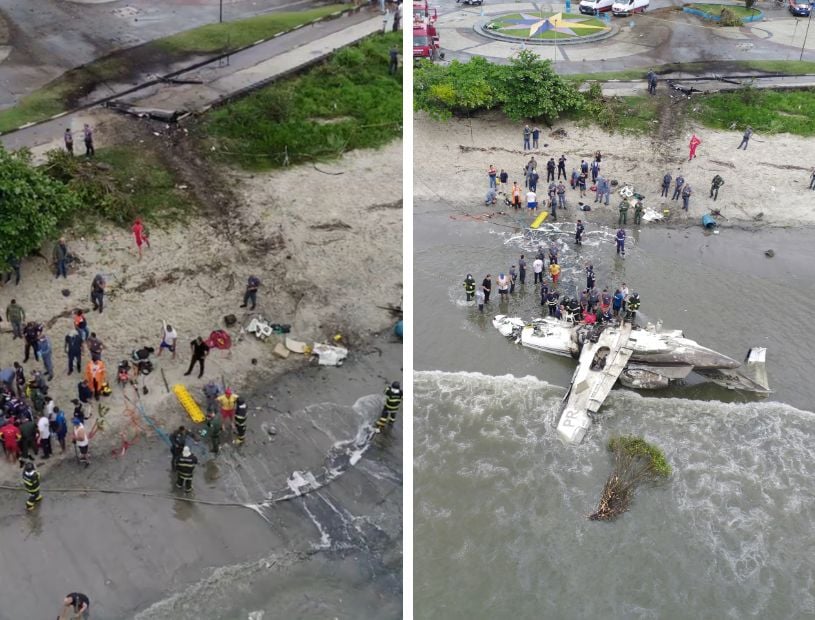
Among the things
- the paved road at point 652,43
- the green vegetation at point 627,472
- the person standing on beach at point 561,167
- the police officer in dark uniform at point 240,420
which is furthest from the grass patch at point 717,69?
the police officer in dark uniform at point 240,420

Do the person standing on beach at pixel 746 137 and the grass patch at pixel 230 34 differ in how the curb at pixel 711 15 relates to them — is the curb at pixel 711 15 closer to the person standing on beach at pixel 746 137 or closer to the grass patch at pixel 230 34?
the person standing on beach at pixel 746 137

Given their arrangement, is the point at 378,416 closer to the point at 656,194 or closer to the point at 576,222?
the point at 576,222

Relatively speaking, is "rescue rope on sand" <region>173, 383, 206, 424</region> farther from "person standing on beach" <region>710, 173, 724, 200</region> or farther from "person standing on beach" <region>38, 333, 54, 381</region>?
"person standing on beach" <region>710, 173, 724, 200</region>

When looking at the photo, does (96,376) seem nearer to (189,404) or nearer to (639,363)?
(189,404)

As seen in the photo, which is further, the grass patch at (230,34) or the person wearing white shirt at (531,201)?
the grass patch at (230,34)

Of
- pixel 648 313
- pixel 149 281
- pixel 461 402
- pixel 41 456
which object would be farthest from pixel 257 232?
pixel 648 313

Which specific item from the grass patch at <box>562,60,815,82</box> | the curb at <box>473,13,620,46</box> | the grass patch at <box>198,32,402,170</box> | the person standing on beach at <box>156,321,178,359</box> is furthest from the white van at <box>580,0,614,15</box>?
the person standing on beach at <box>156,321,178,359</box>
